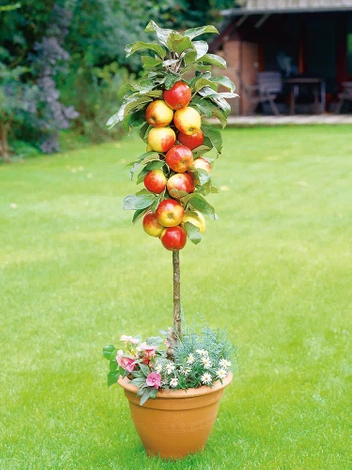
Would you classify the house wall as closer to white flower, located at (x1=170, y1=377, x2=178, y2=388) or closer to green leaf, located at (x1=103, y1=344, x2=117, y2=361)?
green leaf, located at (x1=103, y1=344, x2=117, y2=361)

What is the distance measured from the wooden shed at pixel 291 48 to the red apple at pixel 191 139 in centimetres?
1781

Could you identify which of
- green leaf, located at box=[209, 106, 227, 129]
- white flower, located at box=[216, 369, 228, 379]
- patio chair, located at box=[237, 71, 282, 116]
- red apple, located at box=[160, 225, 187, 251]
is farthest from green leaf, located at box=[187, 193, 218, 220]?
patio chair, located at box=[237, 71, 282, 116]

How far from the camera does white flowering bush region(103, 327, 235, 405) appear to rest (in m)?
3.13

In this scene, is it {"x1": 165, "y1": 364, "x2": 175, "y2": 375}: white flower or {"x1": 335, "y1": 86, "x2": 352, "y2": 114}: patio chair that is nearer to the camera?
{"x1": 165, "y1": 364, "x2": 175, "y2": 375}: white flower

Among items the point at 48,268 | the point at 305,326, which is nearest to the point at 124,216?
the point at 48,268

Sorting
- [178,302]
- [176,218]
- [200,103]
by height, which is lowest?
[178,302]

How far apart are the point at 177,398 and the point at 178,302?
0.45 m

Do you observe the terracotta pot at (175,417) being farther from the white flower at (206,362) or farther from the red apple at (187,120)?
→ the red apple at (187,120)

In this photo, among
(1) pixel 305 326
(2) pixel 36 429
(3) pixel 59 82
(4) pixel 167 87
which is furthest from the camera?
(3) pixel 59 82

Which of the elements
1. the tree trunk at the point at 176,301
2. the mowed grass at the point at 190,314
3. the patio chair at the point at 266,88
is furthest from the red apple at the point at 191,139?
the patio chair at the point at 266,88

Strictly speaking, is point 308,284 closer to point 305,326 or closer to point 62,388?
point 305,326

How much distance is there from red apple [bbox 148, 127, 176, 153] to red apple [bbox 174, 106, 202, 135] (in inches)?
1.8

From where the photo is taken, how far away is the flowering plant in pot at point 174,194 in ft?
10.3

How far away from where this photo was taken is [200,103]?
3230 mm
